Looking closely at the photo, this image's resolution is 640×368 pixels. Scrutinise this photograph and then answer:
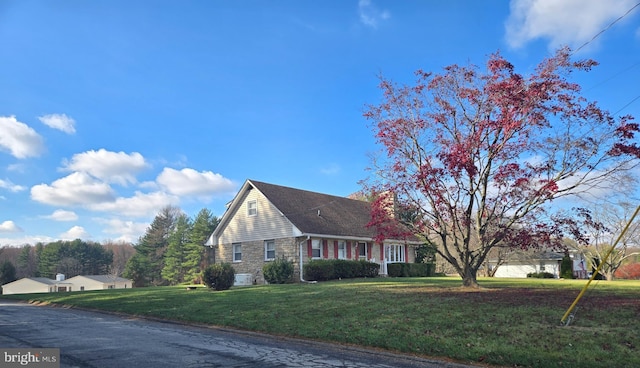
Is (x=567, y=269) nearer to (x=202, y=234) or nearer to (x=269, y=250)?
(x=269, y=250)

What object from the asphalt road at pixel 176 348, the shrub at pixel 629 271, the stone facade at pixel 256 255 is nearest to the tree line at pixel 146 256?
the stone facade at pixel 256 255

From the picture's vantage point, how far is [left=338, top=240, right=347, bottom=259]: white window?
30078mm

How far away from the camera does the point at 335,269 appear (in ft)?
88.1

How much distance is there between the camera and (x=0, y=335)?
10.3 metres

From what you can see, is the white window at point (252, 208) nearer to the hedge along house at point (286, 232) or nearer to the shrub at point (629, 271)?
the hedge along house at point (286, 232)

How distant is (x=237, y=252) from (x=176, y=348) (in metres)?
22.7

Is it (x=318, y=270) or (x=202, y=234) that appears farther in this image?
(x=202, y=234)

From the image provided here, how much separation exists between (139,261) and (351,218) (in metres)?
50.6

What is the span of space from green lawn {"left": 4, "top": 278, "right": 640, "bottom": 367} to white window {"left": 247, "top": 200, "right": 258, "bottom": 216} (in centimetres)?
1399

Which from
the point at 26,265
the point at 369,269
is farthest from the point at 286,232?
the point at 26,265

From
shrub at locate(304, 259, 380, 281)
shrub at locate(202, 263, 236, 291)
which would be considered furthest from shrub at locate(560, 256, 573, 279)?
shrub at locate(202, 263, 236, 291)

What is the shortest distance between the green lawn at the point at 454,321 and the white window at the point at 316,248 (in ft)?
37.8

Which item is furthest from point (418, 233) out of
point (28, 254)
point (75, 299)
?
point (28, 254)

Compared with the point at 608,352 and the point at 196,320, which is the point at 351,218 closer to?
the point at 196,320
